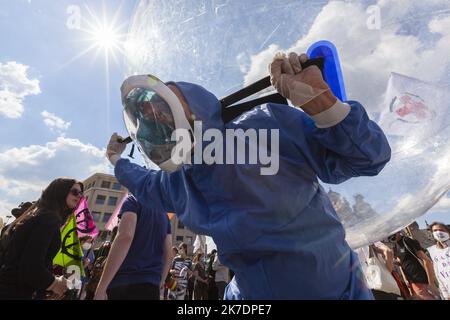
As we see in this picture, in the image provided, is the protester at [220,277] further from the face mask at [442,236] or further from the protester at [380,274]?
the face mask at [442,236]

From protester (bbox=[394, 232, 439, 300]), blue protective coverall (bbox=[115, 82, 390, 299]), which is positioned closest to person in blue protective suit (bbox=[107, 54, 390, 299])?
blue protective coverall (bbox=[115, 82, 390, 299])

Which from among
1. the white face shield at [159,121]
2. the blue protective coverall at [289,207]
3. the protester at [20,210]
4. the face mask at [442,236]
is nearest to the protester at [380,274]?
the face mask at [442,236]

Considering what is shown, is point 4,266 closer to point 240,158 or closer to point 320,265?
point 240,158

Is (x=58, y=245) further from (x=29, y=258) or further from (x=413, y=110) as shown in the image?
(x=413, y=110)

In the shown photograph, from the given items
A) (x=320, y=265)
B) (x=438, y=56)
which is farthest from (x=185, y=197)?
(x=438, y=56)

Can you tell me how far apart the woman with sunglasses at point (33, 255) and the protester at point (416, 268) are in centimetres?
479

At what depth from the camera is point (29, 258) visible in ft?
6.81

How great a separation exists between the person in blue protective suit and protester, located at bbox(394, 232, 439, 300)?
436cm

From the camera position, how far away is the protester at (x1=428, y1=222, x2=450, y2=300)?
16.4 ft

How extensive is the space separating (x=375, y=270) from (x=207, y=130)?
416 centimetres

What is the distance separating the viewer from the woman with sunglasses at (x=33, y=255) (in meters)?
2.05

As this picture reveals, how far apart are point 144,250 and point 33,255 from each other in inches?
34.9

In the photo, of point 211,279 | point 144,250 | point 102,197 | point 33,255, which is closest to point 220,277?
point 211,279

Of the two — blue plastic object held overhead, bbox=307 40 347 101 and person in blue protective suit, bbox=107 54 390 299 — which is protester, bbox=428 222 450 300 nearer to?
person in blue protective suit, bbox=107 54 390 299
